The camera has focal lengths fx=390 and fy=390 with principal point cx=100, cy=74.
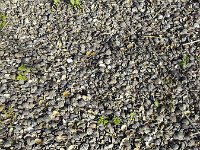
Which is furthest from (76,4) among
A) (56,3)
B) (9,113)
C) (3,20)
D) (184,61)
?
(9,113)

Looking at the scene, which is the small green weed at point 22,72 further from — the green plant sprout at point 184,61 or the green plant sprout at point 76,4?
the green plant sprout at point 184,61

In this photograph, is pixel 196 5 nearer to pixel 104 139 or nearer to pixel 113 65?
pixel 113 65

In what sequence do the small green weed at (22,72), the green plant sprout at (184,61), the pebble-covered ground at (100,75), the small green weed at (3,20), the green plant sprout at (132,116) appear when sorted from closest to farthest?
1. the pebble-covered ground at (100,75)
2. the green plant sprout at (132,116)
3. the small green weed at (22,72)
4. the green plant sprout at (184,61)
5. the small green weed at (3,20)

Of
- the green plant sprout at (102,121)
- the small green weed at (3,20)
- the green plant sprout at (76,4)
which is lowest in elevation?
the green plant sprout at (102,121)

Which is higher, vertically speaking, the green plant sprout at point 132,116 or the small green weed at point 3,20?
the small green weed at point 3,20

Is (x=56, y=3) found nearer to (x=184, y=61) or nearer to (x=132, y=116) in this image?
(x=184, y=61)

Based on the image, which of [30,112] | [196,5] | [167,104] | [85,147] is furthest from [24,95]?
[196,5]

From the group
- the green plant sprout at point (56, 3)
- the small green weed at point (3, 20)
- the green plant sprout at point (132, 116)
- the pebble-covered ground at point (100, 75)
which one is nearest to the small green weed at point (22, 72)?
the pebble-covered ground at point (100, 75)

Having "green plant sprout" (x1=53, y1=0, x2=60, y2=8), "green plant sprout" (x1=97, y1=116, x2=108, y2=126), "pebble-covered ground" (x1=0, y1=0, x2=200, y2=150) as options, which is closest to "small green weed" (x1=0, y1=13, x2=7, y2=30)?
"pebble-covered ground" (x1=0, y1=0, x2=200, y2=150)
